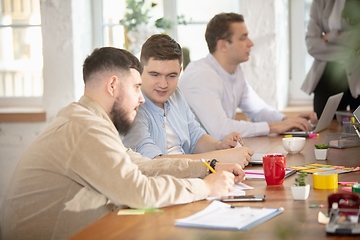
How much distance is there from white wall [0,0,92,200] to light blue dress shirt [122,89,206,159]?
1626mm

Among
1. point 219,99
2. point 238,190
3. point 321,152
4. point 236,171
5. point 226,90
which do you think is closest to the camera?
point 238,190

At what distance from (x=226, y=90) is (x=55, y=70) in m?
1.50

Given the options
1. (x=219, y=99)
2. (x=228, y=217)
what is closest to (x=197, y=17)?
(x=219, y=99)

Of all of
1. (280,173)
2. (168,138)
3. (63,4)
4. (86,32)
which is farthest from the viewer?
(86,32)

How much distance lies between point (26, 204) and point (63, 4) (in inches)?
102

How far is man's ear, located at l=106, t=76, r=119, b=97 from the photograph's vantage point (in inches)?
50.0

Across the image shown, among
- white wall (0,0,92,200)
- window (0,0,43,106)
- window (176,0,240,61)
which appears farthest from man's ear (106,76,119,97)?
window (0,0,43,106)

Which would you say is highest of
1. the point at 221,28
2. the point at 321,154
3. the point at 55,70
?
the point at 221,28

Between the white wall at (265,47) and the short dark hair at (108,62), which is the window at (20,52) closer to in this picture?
the white wall at (265,47)

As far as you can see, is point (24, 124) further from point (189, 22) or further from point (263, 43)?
point (263, 43)

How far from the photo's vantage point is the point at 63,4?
3352 millimetres

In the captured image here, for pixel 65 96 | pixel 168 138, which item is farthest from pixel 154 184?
pixel 65 96

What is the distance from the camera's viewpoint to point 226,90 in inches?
107

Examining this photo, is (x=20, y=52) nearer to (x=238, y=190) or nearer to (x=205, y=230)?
(x=238, y=190)
